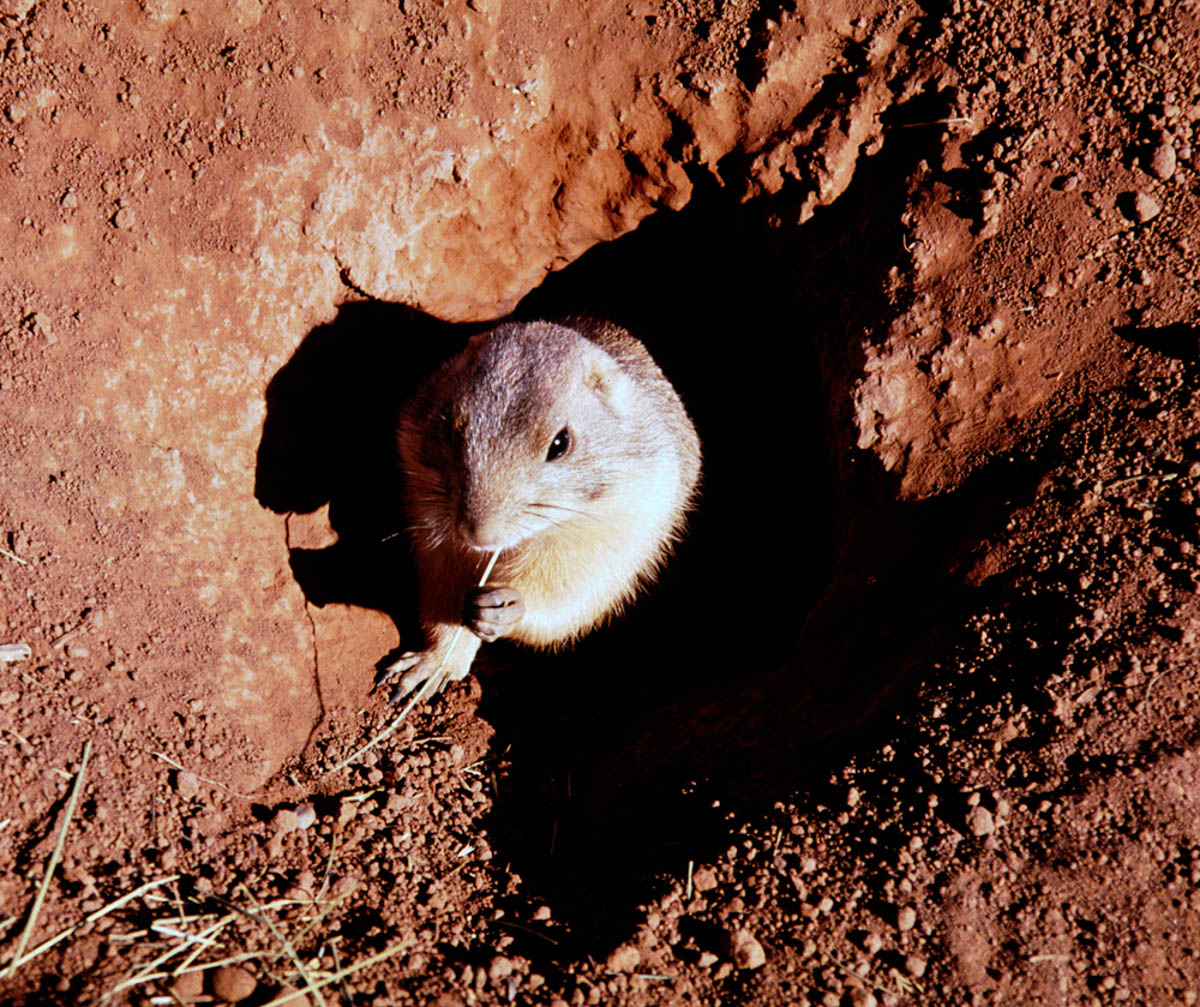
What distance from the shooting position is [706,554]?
615 centimetres

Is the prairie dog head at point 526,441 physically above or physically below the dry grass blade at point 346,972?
above

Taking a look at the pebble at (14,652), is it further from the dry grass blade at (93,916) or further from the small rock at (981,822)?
the small rock at (981,822)

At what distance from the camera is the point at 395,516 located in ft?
18.5

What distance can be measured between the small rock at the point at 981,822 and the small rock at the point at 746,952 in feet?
2.62

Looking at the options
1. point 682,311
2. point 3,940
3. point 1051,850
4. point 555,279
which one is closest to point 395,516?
point 555,279

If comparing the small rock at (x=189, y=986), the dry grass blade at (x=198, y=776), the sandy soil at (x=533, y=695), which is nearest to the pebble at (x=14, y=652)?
the sandy soil at (x=533, y=695)

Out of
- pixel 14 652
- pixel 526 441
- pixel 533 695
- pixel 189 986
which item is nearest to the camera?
pixel 189 986

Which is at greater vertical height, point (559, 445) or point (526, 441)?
point (526, 441)

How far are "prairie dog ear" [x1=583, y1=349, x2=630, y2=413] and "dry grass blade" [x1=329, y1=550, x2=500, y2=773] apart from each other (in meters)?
0.90

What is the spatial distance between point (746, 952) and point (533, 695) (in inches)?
98.4

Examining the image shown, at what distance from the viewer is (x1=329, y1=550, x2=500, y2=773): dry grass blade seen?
4367mm

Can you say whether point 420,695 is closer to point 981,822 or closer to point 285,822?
point 285,822

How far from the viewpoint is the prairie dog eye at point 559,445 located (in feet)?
13.5

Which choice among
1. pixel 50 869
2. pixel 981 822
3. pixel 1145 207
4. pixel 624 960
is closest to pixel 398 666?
pixel 50 869
